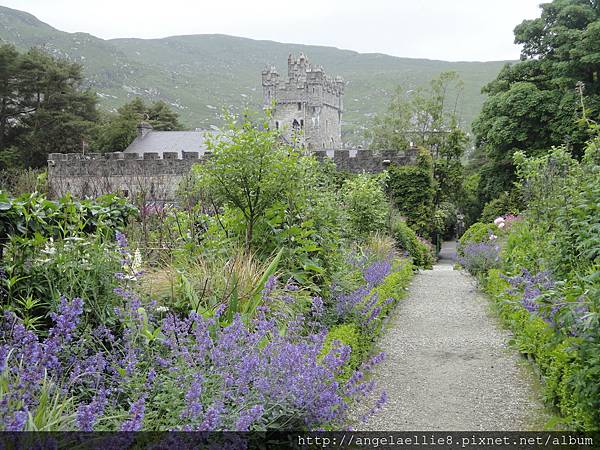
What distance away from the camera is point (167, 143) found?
32219mm

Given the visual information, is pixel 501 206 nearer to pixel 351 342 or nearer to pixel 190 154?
pixel 190 154

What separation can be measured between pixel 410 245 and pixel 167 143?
18.9 m

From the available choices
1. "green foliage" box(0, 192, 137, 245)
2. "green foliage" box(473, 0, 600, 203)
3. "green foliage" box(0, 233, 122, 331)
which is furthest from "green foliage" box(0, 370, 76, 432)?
"green foliage" box(473, 0, 600, 203)

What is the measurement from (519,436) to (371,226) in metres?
9.67

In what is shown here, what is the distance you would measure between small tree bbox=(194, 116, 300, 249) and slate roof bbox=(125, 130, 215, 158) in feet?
80.3

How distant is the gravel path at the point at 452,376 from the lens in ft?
14.0

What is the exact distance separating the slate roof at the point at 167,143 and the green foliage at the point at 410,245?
625 inches

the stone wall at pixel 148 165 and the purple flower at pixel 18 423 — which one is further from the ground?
the purple flower at pixel 18 423

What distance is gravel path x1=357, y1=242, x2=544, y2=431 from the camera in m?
4.28

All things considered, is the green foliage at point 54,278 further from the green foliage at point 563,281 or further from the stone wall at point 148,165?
the stone wall at point 148,165

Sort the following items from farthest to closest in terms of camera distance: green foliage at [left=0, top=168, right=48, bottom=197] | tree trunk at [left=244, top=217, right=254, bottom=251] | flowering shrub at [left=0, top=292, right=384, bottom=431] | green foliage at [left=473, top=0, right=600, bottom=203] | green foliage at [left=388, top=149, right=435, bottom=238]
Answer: green foliage at [left=388, top=149, right=435, bottom=238]
green foliage at [left=473, top=0, right=600, bottom=203]
green foliage at [left=0, top=168, right=48, bottom=197]
tree trunk at [left=244, top=217, right=254, bottom=251]
flowering shrub at [left=0, top=292, right=384, bottom=431]

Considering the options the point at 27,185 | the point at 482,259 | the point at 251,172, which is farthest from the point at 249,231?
the point at 27,185

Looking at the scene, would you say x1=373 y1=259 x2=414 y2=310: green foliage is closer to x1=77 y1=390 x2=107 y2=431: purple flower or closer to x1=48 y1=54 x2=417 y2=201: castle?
x1=48 y1=54 x2=417 y2=201: castle

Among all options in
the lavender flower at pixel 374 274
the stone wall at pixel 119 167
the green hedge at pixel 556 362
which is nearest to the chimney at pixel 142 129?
the stone wall at pixel 119 167
